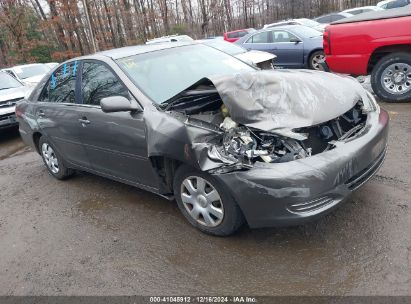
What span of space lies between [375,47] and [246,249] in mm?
4651

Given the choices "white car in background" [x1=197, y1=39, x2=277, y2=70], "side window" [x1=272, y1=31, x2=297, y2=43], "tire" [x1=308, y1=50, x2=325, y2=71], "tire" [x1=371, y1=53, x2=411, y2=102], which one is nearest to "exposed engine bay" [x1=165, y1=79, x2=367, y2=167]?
"tire" [x1=371, y1=53, x2=411, y2=102]

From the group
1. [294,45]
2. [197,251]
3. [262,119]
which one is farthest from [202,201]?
[294,45]

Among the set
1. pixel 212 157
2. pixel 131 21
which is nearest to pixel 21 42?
pixel 131 21

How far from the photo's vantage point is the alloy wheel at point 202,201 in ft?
10.1

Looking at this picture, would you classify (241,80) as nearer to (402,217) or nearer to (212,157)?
(212,157)

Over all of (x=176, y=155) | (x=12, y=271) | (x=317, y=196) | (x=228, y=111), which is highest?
(x=228, y=111)

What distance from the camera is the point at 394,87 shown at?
20.8 ft

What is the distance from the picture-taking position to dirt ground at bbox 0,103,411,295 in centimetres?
268

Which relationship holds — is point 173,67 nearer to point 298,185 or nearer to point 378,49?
point 298,185

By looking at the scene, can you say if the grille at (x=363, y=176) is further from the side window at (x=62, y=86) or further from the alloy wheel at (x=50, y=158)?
the alloy wheel at (x=50, y=158)

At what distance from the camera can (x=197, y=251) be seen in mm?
3148

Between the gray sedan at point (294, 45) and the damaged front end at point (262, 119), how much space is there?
23.1 feet

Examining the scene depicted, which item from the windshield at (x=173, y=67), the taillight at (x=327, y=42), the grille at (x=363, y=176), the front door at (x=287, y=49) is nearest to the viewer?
the grille at (x=363, y=176)

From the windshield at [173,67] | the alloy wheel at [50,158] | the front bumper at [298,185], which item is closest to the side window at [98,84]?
the windshield at [173,67]
